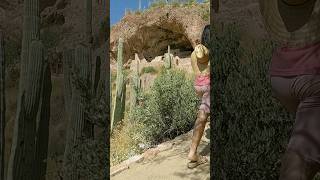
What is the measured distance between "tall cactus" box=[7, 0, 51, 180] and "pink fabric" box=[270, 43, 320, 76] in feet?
4.87

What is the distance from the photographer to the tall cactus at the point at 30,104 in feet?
10.4

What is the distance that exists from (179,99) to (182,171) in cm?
317

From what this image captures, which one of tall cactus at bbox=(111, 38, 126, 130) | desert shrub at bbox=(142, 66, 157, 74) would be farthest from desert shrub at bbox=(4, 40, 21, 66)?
desert shrub at bbox=(142, 66, 157, 74)

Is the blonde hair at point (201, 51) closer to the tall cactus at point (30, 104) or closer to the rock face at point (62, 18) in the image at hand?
the rock face at point (62, 18)

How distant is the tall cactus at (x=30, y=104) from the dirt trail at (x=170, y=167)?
127 inches

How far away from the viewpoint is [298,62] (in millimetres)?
2854

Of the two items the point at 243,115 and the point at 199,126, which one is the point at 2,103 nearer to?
the point at 243,115

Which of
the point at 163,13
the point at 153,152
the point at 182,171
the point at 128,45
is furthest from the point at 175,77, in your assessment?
the point at 128,45

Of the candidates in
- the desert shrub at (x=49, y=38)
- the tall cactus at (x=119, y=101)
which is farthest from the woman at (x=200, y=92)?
the tall cactus at (x=119, y=101)

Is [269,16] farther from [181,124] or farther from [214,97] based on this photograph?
[181,124]

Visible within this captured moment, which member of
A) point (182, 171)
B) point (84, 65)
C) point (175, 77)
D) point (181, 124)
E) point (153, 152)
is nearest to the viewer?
point (84, 65)

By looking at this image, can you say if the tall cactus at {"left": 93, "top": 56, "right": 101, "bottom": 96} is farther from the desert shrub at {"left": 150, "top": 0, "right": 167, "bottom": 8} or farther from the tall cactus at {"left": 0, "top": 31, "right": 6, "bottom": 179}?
the desert shrub at {"left": 150, "top": 0, "right": 167, "bottom": 8}

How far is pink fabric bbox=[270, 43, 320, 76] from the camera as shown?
2.77m

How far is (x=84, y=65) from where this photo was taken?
3410mm
